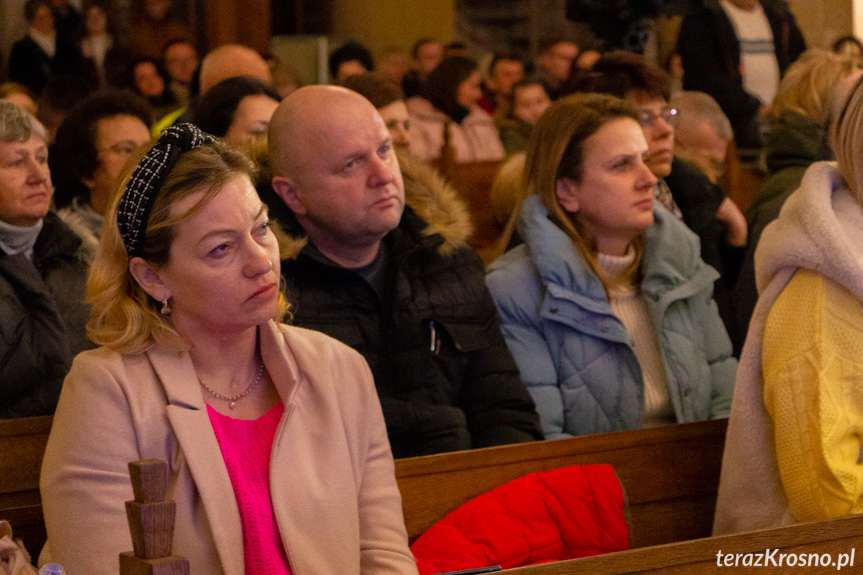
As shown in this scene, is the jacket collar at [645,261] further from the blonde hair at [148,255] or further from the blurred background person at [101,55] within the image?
the blurred background person at [101,55]

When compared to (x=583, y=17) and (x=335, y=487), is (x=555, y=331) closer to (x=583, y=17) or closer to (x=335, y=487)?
(x=335, y=487)

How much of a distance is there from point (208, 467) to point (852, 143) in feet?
5.02

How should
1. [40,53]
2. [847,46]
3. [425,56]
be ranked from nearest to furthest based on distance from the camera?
[847,46], [40,53], [425,56]

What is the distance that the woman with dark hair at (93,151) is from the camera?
354cm

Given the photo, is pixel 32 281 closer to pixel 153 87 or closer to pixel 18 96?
pixel 18 96

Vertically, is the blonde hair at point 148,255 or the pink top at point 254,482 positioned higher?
the blonde hair at point 148,255

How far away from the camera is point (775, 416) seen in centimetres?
223

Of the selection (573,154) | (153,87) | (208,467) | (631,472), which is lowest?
(631,472)

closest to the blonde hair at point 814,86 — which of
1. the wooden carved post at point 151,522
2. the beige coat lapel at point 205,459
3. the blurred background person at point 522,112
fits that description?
the blurred background person at point 522,112

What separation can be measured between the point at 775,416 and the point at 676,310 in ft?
2.74

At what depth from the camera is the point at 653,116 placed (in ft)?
12.2

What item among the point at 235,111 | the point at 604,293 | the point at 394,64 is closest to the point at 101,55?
the point at 394,64

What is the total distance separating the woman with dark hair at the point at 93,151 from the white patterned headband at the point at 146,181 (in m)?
1.65

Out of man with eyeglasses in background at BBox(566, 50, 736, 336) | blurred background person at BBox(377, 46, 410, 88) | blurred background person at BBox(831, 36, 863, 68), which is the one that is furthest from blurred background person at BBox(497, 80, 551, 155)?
man with eyeglasses in background at BBox(566, 50, 736, 336)
